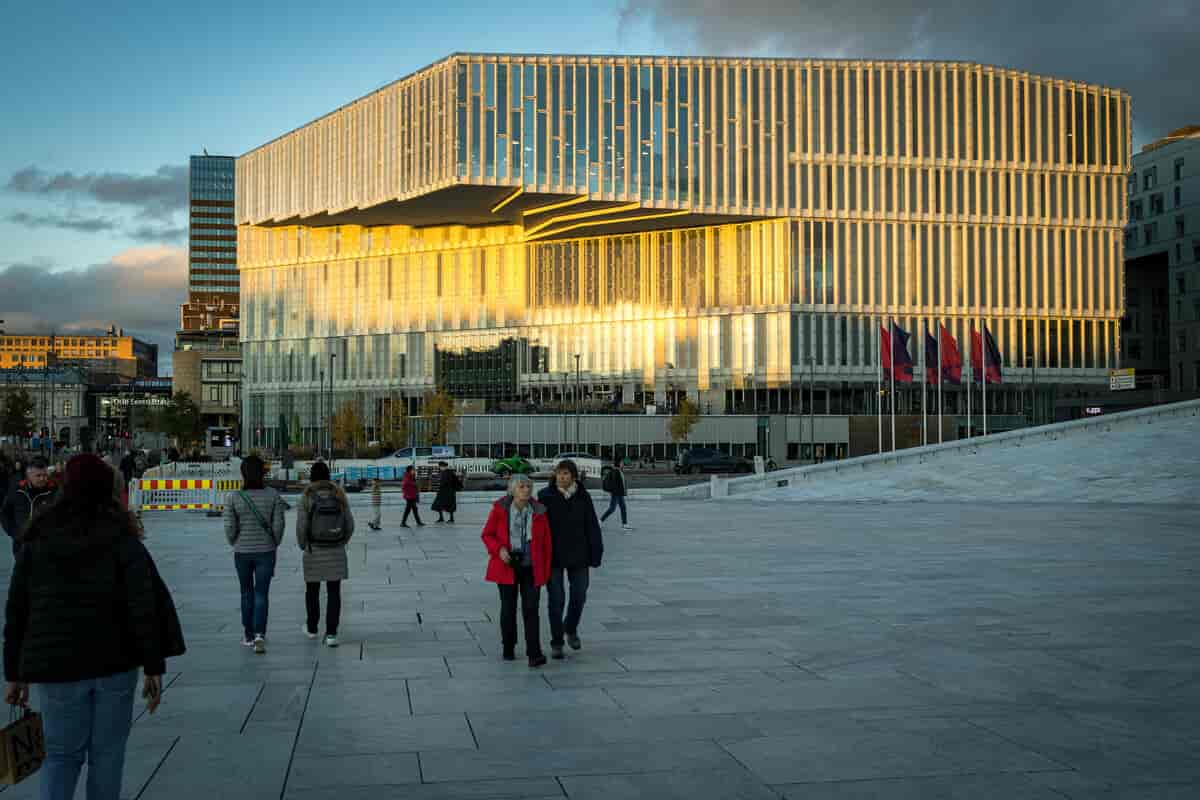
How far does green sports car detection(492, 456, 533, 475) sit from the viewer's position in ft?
155

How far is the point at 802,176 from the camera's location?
79.1 meters

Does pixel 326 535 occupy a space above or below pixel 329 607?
above

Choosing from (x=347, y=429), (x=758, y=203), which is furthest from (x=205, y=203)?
(x=758, y=203)

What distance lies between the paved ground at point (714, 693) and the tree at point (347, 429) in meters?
72.0

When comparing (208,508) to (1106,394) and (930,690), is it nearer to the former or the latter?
(930,690)

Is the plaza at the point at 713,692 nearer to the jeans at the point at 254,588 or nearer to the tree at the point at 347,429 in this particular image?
the jeans at the point at 254,588

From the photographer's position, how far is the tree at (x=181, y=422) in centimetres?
10244

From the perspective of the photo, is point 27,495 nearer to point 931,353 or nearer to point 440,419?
point 931,353

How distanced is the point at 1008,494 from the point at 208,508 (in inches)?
1073

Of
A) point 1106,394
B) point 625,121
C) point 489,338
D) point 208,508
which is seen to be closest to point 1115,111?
point 1106,394

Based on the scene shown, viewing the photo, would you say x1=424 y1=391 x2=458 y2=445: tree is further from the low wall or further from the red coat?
the red coat

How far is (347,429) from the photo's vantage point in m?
87.9

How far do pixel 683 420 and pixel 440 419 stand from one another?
18.2m

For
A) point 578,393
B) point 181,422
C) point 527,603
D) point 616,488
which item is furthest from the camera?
point 181,422
